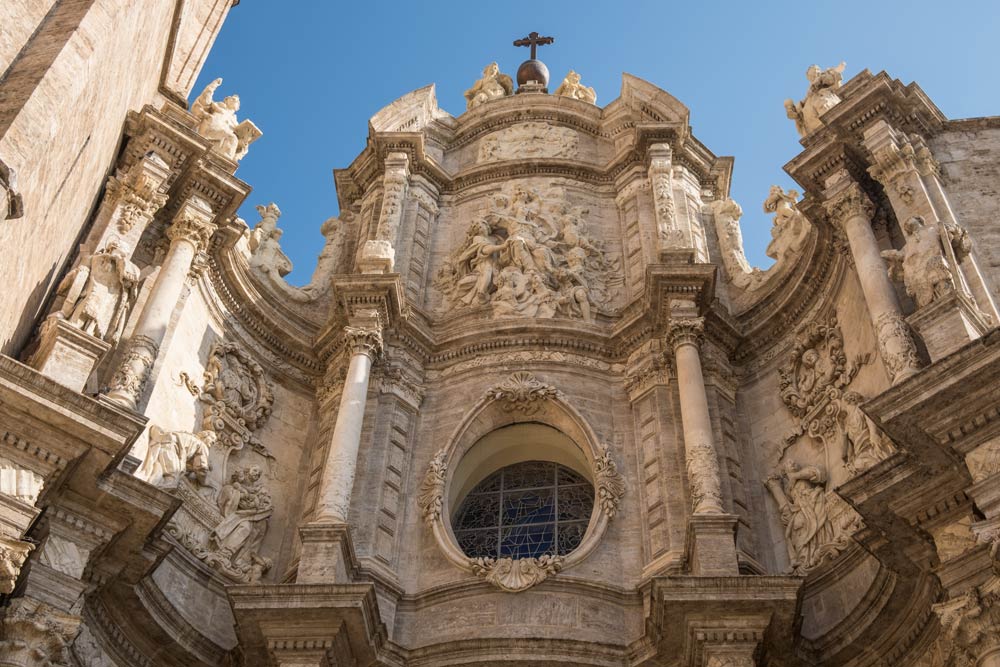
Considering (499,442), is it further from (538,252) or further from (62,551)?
(62,551)

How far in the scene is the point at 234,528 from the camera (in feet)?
46.3

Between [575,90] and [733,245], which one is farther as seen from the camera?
[575,90]

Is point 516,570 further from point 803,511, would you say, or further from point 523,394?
point 803,511

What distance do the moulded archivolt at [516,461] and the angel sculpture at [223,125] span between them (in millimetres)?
5439

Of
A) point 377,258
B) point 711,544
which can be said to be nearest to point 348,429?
point 377,258

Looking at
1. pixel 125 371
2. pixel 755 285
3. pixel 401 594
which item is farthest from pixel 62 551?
pixel 755 285

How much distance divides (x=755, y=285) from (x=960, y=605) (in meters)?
7.87

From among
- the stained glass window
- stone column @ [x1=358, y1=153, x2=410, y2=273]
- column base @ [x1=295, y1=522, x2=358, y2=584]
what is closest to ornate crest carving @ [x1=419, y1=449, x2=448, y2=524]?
the stained glass window

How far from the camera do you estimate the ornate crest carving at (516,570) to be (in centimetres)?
1321

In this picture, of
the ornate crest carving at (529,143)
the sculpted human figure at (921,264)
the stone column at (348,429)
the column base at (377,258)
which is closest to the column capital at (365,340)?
the stone column at (348,429)

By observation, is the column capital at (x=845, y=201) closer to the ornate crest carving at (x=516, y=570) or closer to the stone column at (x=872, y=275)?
the stone column at (x=872, y=275)

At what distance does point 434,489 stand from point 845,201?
20.3ft

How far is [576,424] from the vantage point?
15.3 meters

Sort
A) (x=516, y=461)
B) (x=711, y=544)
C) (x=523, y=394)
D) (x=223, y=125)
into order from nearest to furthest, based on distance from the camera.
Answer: (x=711, y=544) < (x=523, y=394) < (x=516, y=461) < (x=223, y=125)
